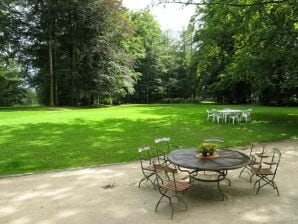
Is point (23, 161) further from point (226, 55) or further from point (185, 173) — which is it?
point (226, 55)

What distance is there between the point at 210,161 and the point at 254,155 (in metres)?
2.07

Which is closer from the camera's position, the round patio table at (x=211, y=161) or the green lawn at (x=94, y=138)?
the round patio table at (x=211, y=161)

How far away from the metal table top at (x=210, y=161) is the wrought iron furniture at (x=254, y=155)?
0.58 metres

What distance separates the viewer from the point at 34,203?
19.7ft

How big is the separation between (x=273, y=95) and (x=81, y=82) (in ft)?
68.0

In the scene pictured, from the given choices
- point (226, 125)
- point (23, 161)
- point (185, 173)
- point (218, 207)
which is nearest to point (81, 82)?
point (226, 125)

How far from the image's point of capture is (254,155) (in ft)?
26.3

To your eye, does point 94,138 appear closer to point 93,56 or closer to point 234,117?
point 234,117

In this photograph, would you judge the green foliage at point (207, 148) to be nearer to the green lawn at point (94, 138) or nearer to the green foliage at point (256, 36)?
the green lawn at point (94, 138)

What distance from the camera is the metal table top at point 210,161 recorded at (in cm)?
613

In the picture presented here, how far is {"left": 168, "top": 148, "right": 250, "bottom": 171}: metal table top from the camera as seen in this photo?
6.13 m

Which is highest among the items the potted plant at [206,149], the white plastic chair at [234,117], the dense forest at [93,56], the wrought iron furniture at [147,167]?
the dense forest at [93,56]

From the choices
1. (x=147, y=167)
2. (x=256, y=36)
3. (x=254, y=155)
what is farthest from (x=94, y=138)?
(x=256, y=36)

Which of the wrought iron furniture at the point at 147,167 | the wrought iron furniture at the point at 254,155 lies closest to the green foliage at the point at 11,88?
the wrought iron furniture at the point at 147,167
